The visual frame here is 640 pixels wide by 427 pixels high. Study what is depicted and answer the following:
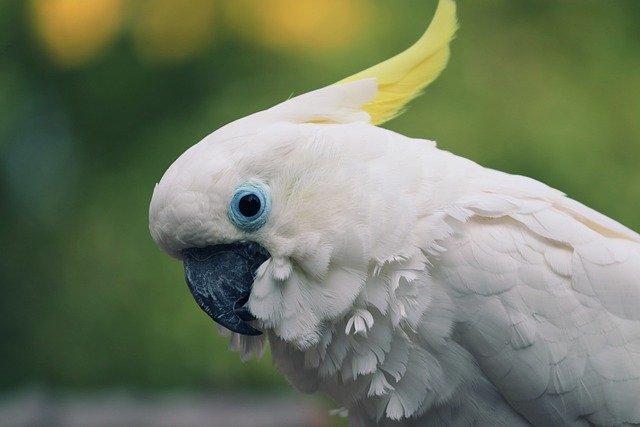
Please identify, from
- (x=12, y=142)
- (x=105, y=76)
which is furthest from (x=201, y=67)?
(x=12, y=142)

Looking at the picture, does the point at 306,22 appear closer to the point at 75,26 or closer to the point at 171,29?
the point at 171,29

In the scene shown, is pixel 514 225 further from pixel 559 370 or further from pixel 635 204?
pixel 635 204

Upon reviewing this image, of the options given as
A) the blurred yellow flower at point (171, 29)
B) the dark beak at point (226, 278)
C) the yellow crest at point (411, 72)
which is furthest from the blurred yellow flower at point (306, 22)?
the dark beak at point (226, 278)

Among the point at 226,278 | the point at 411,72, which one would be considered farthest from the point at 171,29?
the point at 226,278

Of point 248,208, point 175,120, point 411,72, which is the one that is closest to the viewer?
point 248,208

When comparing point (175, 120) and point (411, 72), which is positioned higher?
point (411, 72)

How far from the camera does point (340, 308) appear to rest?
5.62 feet

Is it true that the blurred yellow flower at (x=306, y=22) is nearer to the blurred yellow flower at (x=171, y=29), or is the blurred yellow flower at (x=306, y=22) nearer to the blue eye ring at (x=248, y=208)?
the blurred yellow flower at (x=171, y=29)

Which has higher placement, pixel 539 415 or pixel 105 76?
pixel 539 415

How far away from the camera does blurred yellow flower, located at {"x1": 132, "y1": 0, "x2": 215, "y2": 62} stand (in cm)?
464

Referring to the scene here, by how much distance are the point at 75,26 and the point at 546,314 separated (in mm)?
3738

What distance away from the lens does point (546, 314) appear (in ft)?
5.73

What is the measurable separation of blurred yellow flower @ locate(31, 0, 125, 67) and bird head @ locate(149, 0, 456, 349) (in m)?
3.12

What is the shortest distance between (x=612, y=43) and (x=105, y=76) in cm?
283
